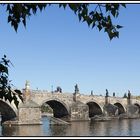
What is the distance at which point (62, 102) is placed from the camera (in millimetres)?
32188

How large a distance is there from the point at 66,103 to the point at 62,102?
0.57m

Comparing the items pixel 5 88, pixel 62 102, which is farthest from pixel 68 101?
pixel 5 88

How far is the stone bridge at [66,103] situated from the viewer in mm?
26500

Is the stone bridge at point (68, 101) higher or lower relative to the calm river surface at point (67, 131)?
higher

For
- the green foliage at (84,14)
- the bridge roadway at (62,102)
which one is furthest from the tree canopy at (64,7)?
the bridge roadway at (62,102)

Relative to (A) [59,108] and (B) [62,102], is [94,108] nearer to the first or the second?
(A) [59,108]

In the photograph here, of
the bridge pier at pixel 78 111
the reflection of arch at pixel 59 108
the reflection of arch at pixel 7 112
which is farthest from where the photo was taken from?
the bridge pier at pixel 78 111

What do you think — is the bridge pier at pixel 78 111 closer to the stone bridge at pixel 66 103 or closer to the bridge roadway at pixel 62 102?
the stone bridge at pixel 66 103

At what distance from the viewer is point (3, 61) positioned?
288 cm

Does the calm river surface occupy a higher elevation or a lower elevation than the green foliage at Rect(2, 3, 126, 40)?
lower

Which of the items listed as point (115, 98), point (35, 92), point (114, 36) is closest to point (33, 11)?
point (114, 36)

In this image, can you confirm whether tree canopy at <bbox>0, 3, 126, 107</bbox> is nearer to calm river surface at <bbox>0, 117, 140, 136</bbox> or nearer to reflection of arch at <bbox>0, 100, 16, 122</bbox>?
calm river surface at <bbox>0, 117, 140, 136</bbox>

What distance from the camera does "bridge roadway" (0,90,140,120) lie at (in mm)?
26203

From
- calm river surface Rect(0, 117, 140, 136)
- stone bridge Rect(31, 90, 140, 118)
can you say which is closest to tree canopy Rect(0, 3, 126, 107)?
calm river surface Rect(0, 117, 140, 136)
